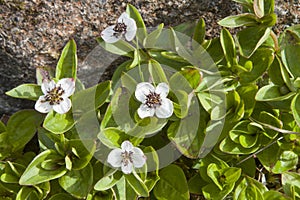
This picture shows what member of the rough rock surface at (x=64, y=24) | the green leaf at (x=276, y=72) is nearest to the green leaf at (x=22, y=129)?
the rough rock surface at (x=64, y=24)

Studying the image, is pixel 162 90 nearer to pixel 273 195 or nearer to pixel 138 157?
pixel 138 157

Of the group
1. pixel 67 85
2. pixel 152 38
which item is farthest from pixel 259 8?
pixel 67 85

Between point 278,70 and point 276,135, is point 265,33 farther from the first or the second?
point 276,135

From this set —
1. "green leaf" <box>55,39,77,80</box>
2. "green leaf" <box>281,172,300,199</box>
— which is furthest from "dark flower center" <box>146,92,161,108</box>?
"green leaf" <box>281,172,300,199</box>

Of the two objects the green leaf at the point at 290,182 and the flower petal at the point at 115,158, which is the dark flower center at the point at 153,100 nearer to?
the flower petal at the point at 115,158

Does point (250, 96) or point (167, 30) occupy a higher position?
point (167, 30)

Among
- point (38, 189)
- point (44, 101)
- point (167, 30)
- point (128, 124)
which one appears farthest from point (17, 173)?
point (167, 30)
